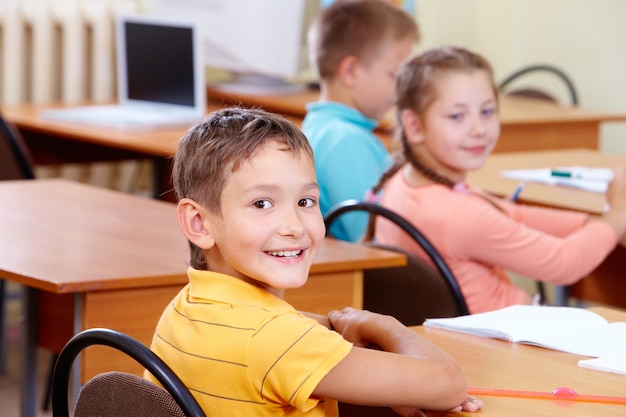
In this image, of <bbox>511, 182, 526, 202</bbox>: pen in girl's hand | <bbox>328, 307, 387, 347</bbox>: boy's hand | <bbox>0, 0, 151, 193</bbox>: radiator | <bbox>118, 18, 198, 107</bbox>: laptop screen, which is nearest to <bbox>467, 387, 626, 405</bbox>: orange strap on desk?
<bbox>328, 307, 387, 347</bbox>: boy's hand

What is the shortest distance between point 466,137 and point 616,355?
0.96 metres

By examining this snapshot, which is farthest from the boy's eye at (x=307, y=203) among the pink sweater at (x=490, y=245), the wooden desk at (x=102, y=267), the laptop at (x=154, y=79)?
the laptop at (x=154, y=79)

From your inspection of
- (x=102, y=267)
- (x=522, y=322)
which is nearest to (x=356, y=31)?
(x=102, y=267)

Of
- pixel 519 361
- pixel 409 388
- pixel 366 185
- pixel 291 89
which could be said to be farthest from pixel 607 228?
pixel 291 89

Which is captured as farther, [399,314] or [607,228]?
[607,228]

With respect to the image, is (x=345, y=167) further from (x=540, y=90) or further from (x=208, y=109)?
(x=540, y=90)

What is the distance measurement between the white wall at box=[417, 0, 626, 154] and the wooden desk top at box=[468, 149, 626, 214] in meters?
1.85

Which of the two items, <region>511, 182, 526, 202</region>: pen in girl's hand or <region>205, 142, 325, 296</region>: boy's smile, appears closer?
<region>205, 142, 325, 296</region>: boy's smile

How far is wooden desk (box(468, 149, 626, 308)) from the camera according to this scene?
2570mm

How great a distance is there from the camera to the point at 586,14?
5188 millimetres

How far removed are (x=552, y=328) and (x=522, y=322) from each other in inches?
1.7

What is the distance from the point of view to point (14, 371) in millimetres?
3660

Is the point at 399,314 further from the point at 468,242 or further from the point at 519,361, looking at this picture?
the point at 519,361

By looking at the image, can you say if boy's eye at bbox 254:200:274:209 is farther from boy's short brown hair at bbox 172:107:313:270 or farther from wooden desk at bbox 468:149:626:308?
wooden desk at bbox 468:149:626:308
